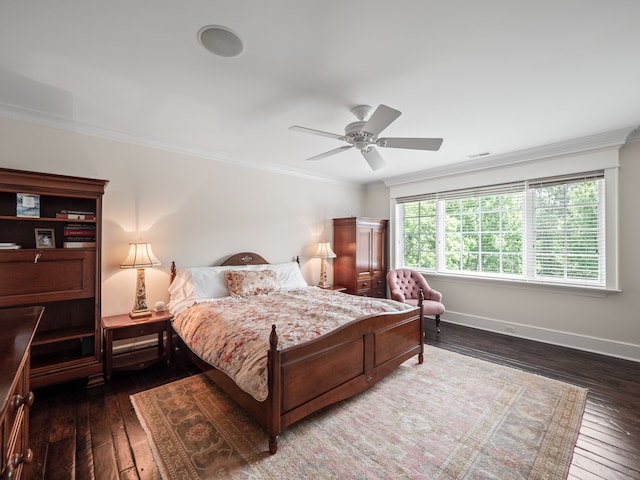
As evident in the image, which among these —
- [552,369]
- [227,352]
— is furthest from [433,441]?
[552,369]

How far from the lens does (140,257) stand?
3.17m

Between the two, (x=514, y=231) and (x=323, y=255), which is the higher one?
(x=514, y=231)

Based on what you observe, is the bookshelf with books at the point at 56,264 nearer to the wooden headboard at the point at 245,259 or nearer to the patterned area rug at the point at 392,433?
the patterned area rug at the point at 392,433

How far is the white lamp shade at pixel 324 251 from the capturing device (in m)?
4.99

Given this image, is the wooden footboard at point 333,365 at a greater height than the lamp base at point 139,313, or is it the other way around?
the lamp base at point 139,313

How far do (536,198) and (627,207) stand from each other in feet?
2.91

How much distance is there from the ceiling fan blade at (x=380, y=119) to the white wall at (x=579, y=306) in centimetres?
289

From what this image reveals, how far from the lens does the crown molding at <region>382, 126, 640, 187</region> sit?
330 centimetres

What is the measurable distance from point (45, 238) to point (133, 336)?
123 centimetres

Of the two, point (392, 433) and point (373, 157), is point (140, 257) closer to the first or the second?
point (373, 157)

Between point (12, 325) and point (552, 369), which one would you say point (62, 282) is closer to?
point (12, 325)

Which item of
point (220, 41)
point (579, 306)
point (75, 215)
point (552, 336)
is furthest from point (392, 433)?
point (75, 215)

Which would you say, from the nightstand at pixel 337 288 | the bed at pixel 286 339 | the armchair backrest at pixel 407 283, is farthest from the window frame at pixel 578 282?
the bed at pixel 286 339

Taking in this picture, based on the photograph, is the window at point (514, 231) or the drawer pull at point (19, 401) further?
the window at point (514, 231)
